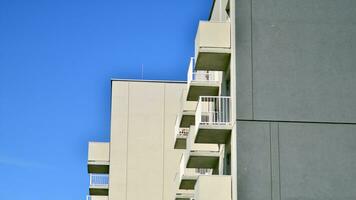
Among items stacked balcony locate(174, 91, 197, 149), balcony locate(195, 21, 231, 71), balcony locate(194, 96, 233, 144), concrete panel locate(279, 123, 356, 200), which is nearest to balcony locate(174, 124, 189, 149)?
stacked balcony locate(174, 91, 197, 149)

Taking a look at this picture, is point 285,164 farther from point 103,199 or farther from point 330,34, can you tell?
point 103,199

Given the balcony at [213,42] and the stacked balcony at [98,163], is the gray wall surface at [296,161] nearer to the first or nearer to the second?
the balcony at [213,42]

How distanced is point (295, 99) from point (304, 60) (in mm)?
1547

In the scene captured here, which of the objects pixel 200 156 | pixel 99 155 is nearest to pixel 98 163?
pixel 99 155

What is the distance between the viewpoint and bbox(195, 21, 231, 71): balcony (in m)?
32.3

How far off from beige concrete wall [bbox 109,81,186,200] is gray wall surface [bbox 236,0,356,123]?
2551 cm

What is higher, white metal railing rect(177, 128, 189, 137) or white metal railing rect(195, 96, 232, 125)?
white metal railing rect(195, 96, 232, 125)

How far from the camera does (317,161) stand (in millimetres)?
30109

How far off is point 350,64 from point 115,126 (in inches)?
1103

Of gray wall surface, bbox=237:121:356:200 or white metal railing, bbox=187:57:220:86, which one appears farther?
white metal railing, bbox=187:57:220:86

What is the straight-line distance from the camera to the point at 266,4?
31.8 meters

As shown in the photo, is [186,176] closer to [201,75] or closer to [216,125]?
[201,75]

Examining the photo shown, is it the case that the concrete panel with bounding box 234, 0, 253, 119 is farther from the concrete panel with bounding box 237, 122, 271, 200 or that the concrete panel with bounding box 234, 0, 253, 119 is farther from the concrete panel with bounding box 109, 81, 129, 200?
the concrete panel with bounding box 109, 81, 129, 200

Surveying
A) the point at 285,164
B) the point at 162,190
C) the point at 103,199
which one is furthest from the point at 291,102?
the point at 103,199
